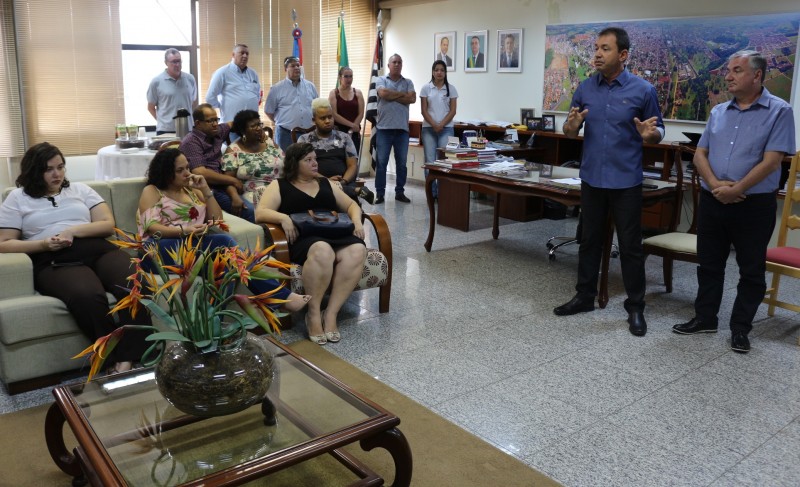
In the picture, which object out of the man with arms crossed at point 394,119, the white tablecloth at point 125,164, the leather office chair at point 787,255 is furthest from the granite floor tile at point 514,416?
the man with arms crossed at point 394,119

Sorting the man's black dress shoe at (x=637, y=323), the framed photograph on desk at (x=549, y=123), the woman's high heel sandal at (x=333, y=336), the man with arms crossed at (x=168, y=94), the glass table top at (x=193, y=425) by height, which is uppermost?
the man with arms crossed at (x=168, y=94)

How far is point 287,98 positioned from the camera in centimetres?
699

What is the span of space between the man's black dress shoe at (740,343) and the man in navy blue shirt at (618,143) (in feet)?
1.40

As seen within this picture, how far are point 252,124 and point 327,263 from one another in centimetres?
126

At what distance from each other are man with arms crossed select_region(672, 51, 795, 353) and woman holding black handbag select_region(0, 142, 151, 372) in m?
2.76

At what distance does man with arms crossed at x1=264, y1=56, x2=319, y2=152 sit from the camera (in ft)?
22.9

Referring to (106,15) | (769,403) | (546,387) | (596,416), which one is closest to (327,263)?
(546,387)

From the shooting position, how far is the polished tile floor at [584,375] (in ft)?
8.14

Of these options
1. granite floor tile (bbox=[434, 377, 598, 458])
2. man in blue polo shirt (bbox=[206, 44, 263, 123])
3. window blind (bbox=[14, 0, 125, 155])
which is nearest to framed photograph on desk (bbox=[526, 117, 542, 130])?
man in blue polo shirt (bbox=[206, 44, 263, 123])

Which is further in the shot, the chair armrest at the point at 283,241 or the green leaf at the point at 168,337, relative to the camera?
the chair armrest at the point at 283,241

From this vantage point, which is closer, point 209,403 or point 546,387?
point 209,403

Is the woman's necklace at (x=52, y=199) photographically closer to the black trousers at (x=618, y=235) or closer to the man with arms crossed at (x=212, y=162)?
the man with arms crossed at (x=212, y=162)

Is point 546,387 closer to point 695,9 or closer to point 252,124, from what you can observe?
point 252,124

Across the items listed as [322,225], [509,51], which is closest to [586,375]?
[322,225]
